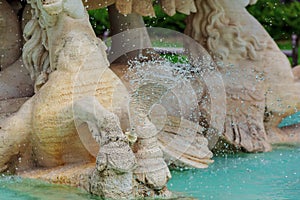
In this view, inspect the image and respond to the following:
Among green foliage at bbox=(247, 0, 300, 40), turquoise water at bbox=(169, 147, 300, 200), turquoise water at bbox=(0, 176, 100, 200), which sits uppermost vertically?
turquoise water at bbox=(0, 176, 100, 200)

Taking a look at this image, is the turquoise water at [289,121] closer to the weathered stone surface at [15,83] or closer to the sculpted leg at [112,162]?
the weathered stone surface at [15,83]

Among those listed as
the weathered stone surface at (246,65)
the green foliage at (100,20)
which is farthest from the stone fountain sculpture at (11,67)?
the green foliage at (100,20)

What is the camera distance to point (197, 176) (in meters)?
5.68

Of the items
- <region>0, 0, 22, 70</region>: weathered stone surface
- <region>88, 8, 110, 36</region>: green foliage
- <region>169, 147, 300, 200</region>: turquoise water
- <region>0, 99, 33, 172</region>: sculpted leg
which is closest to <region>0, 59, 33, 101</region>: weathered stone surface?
<region>0, 0, 22, 70</region>: weathered stone surface

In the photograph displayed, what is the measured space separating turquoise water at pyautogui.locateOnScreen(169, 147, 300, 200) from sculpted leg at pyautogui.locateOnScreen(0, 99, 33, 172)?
0.92 m

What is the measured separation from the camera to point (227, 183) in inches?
217

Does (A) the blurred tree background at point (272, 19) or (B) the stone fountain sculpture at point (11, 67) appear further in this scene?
(A) the blurred tree background at point (272, 19)

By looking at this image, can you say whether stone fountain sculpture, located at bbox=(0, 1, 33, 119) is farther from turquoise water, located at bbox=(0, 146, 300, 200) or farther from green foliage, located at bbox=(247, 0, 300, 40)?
green foliage, located at bbox=(247, 0, 300, 40)

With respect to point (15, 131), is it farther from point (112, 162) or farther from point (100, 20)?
point (100, 20)

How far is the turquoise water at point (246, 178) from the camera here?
17.1 feet

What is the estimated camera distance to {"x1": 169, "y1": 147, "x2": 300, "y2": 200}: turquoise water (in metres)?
5.21

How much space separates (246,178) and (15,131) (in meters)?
1.41

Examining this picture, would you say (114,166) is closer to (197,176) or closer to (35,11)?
(197,176)

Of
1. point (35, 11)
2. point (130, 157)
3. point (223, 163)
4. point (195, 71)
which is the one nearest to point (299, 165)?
point (223, 163)
